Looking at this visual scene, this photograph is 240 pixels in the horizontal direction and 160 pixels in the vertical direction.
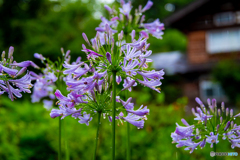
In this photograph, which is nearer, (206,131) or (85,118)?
(85,118)

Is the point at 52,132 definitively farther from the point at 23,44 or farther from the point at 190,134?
the point at 23,44

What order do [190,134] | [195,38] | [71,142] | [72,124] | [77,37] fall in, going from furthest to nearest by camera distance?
[77,37] → [195,38] → [72,124] → [71,142] → [190,134]

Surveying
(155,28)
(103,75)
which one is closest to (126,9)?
(155,28)

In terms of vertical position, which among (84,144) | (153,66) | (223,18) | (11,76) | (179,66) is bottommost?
(84,144)

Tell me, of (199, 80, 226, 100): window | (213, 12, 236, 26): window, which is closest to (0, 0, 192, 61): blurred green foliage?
(213, 12, 236, 26): window

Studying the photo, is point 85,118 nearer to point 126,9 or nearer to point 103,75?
point 103,75

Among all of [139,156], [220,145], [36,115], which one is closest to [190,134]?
[139,156]

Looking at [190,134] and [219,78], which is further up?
[219,78]
